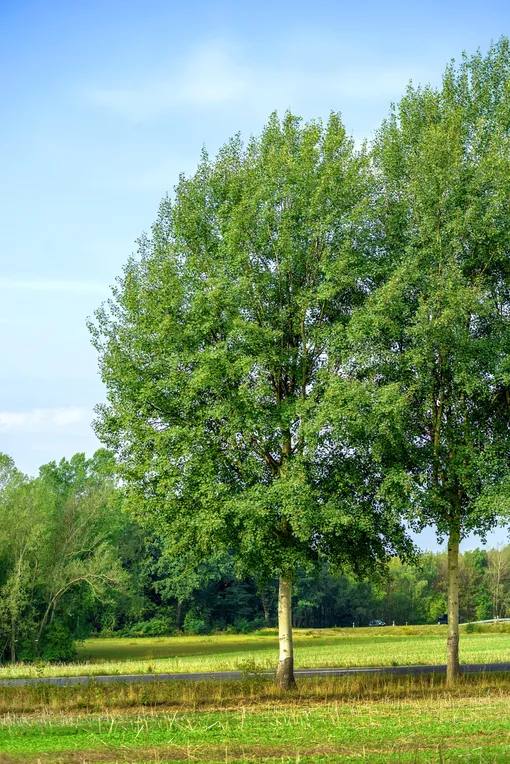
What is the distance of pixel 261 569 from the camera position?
2656 centimetres

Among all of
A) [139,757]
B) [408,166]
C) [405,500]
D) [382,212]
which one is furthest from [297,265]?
[139,757]

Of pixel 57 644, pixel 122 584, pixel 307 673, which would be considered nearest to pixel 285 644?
pixel 307 673

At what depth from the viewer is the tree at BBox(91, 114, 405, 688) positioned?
25.0m

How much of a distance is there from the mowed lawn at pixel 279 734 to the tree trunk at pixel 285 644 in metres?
3.73

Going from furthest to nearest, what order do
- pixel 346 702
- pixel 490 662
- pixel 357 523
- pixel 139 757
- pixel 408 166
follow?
pixel 490 662, pixel 408 166, pixel 357 523, pixel 346 702, pixel 139 757

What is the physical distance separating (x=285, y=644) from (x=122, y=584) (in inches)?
1318

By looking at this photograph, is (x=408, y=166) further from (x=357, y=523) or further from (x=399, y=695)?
(x=399, y=695)

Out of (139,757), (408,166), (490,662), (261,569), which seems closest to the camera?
(139,757)

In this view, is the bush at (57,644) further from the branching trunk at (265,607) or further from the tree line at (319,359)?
the branching trunk at (265,607)

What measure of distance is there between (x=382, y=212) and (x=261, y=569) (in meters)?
→ 13.0

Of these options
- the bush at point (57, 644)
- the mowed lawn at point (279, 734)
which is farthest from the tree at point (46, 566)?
the mowed lawn at point (279, 734)

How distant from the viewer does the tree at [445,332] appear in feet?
80.6

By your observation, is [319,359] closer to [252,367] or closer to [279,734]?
[252,367]

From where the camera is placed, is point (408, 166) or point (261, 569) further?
point (408, 166)
